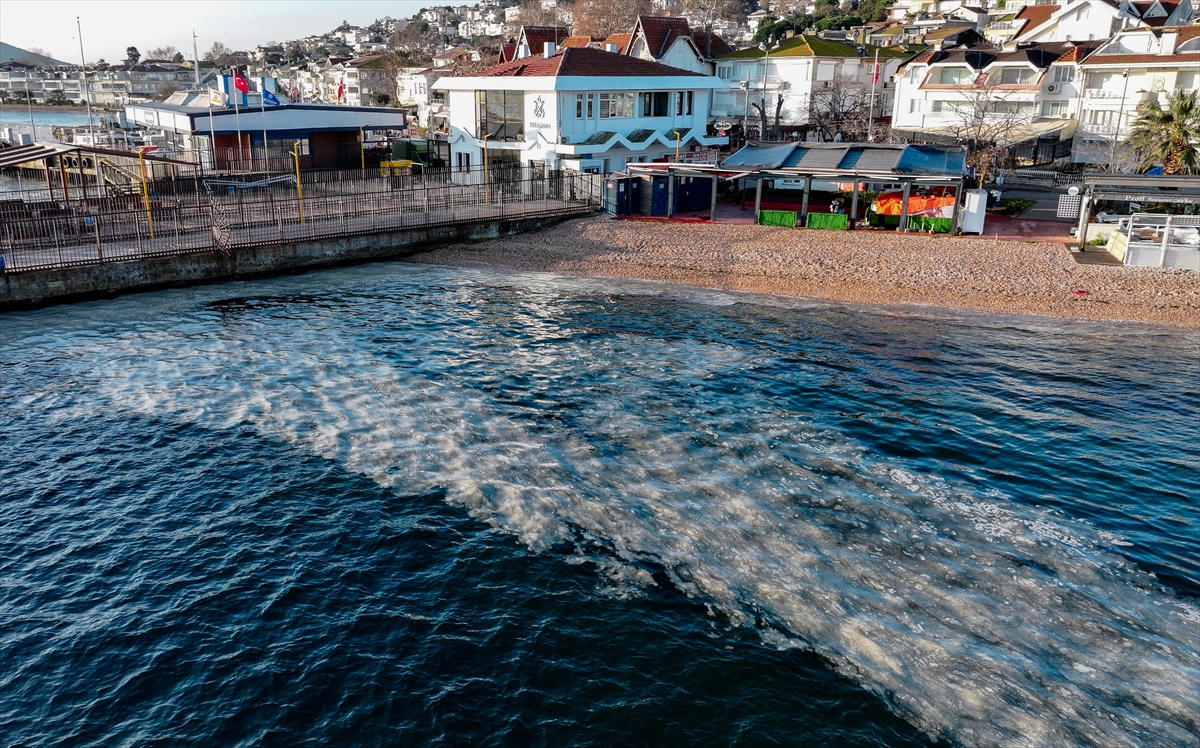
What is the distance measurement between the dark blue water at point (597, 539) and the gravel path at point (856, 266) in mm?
3430

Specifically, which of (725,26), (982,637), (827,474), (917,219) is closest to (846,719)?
(982,637)

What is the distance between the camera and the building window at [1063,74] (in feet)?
216

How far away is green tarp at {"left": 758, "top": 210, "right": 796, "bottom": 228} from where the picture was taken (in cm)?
4316

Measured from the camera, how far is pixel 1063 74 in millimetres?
66125

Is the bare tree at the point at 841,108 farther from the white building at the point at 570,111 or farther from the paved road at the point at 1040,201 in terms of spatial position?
the white building at the point at 570,111

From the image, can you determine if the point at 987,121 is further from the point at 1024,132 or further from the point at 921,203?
the point at 921,203

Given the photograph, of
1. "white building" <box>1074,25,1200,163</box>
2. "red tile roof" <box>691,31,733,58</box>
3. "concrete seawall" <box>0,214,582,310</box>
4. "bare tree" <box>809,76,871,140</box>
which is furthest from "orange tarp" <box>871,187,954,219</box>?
"red tile roof" <box>691,31,733,58</box>

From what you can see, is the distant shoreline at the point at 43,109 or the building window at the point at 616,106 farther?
the distant shoreline at the point at 43,109

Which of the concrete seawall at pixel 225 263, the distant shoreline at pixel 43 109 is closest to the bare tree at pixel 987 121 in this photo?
the concrete seawall at pixel 225 263

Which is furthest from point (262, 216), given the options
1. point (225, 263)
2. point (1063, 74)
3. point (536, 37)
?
point (1063, 74)

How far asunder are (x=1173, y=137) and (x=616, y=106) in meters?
30.6

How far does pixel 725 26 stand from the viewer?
159500 mm

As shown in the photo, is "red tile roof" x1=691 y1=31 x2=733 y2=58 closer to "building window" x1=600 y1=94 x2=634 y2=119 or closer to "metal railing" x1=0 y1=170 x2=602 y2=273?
"building window" x1=600 y1=94 x2=634 y2=119

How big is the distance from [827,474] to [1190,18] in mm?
91534
